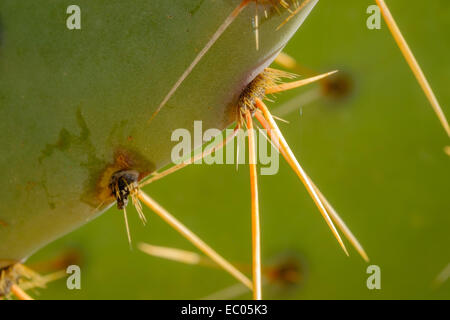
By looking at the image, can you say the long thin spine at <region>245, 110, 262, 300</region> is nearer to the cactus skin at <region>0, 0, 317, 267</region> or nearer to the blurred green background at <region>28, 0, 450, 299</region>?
the cactus skin at <region>0, 0, 317, 267</region>

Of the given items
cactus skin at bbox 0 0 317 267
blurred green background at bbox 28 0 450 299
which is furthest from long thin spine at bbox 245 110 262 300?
blurred green background at bbox 28 0 450 299

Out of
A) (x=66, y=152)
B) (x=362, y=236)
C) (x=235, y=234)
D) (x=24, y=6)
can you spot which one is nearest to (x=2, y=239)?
(x=66, y=152)

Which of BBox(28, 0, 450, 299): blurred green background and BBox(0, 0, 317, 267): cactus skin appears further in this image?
BBox(28, 0, 450, 299): blurred green background

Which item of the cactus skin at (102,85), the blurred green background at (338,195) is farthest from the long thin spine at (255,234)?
the blurred green background at (338,195)

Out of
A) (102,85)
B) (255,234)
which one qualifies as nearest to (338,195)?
(255,234)

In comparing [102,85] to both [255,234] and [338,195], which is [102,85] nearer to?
[255,234]

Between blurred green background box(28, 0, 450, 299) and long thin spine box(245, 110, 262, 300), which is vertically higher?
blurred green background box(28, 0, 450, 299)
